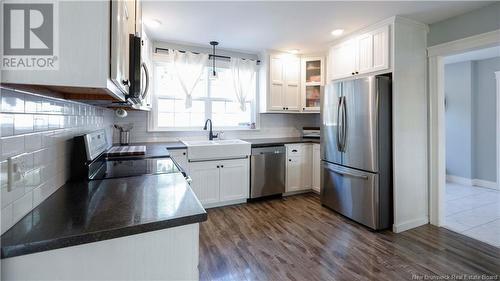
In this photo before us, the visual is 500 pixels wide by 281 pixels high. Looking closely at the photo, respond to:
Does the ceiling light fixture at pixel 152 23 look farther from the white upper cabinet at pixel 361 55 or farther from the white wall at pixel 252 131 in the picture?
the white upper cabinet at pixel 361 55

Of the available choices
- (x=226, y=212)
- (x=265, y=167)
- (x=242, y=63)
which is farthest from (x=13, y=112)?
(x=242, y=63)

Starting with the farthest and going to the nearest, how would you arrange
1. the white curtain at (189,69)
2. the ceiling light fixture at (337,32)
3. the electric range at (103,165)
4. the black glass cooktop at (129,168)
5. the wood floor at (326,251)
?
the white curtain at (189,69) → the ceiling light fixture at (337,32) → the wood floor at (326,251) → the black glass cooktop at (129,168) → the electric range at (103,165)

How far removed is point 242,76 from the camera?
3992mm

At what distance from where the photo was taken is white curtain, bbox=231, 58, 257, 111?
3.91 metres

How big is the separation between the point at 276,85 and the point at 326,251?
8.57 ft

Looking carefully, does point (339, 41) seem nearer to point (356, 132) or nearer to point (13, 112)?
point (356, 132)

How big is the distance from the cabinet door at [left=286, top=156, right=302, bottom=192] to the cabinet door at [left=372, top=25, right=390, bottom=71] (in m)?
A: 1.73

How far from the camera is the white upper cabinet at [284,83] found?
3932 mm

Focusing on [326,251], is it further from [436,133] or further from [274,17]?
[274,17]

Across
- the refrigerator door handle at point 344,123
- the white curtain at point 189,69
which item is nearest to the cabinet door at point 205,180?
the white curtain at point 189,69

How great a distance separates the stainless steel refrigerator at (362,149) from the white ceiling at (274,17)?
70cm

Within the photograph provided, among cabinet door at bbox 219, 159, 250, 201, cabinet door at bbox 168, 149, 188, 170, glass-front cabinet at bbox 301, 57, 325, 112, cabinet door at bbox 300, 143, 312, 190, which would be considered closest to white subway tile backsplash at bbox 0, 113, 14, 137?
cabinet door at bbox 168, 149, 188, 170

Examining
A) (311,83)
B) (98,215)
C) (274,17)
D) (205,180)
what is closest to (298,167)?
(311,83)

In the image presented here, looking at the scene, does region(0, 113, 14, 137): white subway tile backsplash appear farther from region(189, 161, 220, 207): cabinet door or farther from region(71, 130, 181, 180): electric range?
region(189, 161, 220, 207): cabinet door
